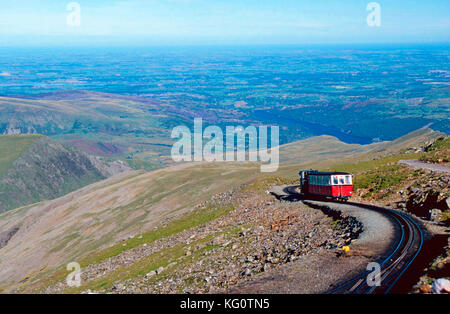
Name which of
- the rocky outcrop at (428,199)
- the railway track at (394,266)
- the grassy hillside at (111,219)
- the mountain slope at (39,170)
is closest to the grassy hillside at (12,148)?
the mountain slope at (39,170)

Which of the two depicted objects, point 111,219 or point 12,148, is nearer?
point 111,219

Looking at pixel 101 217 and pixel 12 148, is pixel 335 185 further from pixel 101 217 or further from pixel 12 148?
pixel 12 148

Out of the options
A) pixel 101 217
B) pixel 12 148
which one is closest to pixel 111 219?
pixel 101 217

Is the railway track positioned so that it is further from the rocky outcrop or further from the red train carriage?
the red train carriage

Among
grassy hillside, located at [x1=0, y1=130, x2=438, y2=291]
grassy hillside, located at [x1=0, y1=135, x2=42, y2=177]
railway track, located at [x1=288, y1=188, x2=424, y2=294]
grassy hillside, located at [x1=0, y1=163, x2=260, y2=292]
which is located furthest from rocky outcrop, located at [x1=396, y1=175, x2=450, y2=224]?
grassy hillside, located at [x1=0, y1=135, x2=42, y2=177]

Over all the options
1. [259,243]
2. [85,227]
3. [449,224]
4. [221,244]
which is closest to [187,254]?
[221,244]
